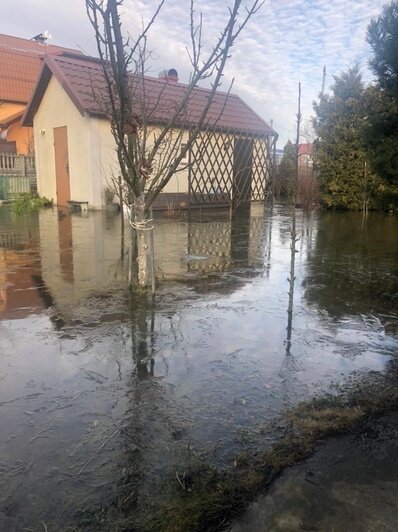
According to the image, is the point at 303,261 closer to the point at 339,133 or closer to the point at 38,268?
the point at 38,268

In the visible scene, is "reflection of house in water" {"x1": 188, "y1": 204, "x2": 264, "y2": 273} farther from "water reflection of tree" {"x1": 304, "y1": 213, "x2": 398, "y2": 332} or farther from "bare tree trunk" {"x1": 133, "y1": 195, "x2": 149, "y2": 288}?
"bare tree trunk" {"x1": 133, "y1": 195, "x2": 149, "y2": 288}

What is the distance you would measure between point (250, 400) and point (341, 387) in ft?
2.11

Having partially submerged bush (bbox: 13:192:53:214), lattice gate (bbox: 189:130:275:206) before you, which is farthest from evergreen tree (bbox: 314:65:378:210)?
partially submerged bush (bbox: 13:192:53:214)

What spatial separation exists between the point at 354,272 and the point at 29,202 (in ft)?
38.9

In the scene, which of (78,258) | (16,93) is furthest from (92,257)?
(16,93)

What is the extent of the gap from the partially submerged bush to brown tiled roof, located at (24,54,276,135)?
9.29 ft

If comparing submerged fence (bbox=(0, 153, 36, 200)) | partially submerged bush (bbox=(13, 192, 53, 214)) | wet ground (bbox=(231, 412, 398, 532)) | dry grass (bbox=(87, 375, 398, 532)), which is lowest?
wet ground (bbox=(231, 412, 398, 532))

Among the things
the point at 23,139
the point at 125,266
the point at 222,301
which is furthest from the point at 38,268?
the point at 23,139

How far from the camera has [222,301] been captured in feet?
15.4

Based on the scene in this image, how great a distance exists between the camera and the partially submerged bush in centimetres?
1360

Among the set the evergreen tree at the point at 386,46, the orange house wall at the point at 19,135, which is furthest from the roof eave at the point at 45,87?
the evergreen tree at the point at 386,46

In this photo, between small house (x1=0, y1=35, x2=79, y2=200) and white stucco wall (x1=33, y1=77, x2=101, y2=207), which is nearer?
white stucco wall (x1=33, y1=77, x2=101, y2=207)

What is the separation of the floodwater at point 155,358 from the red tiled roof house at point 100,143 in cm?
684

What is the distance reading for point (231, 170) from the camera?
1623 centimetres
